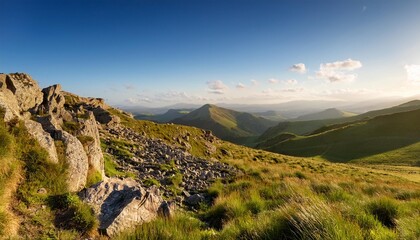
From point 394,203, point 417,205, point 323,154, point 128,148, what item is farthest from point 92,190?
point 323,154

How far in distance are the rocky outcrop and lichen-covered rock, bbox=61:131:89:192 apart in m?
0.98

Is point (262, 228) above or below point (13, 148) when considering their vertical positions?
below

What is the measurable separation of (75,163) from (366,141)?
123 m

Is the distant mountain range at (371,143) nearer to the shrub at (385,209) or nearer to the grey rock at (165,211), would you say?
the shrub at (385,209)

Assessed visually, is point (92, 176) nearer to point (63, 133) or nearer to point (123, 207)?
point (63, 133)

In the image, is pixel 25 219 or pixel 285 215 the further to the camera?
pixel 25 219

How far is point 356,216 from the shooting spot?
Answer: 5469 mm

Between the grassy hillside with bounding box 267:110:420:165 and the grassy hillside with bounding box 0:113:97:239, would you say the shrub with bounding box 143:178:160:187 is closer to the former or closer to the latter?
the grassy hillside with bounding box 0:113:97:239

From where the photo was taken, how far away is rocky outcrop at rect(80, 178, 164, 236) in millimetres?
6645

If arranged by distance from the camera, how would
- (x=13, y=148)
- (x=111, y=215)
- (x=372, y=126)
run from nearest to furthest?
(x=111, y=215)
(x=13, y=148)
(x=372, y=126)

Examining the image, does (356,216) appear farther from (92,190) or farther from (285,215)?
(92,190)

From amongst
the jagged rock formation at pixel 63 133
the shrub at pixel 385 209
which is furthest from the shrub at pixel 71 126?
the shrub at pixel 385 209

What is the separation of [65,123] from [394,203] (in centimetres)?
1564

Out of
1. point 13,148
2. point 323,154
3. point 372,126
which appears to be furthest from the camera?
point 372,126
